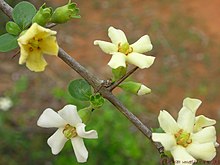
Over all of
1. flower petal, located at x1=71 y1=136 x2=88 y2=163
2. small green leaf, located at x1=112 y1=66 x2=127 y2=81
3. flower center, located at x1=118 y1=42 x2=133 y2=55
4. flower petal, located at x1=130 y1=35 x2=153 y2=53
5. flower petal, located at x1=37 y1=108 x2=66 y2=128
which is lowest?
flower petal, located at x1=71 y1=136 x2=88 y2=163

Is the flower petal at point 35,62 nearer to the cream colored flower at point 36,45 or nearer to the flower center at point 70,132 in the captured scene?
the cream colored flower at point 36,45

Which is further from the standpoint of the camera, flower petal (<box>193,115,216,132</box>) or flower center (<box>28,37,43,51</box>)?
flower petal (<box>193,115,216,132</box>)

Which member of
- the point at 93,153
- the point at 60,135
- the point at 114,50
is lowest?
the point at 93,153

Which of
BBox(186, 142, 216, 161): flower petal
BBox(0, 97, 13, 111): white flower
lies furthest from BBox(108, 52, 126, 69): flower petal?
BBox(0, 97, 13, 111): white flower

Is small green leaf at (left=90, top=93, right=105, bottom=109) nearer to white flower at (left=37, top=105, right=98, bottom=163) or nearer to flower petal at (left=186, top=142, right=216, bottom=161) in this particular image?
white flower at (left=37, top=105, right=98, bottom=163)

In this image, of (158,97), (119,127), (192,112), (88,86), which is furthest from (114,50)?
(158,97)

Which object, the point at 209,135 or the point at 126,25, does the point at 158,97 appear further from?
the point at 209,135

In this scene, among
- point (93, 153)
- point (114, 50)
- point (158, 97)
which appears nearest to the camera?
point (114, 50)
